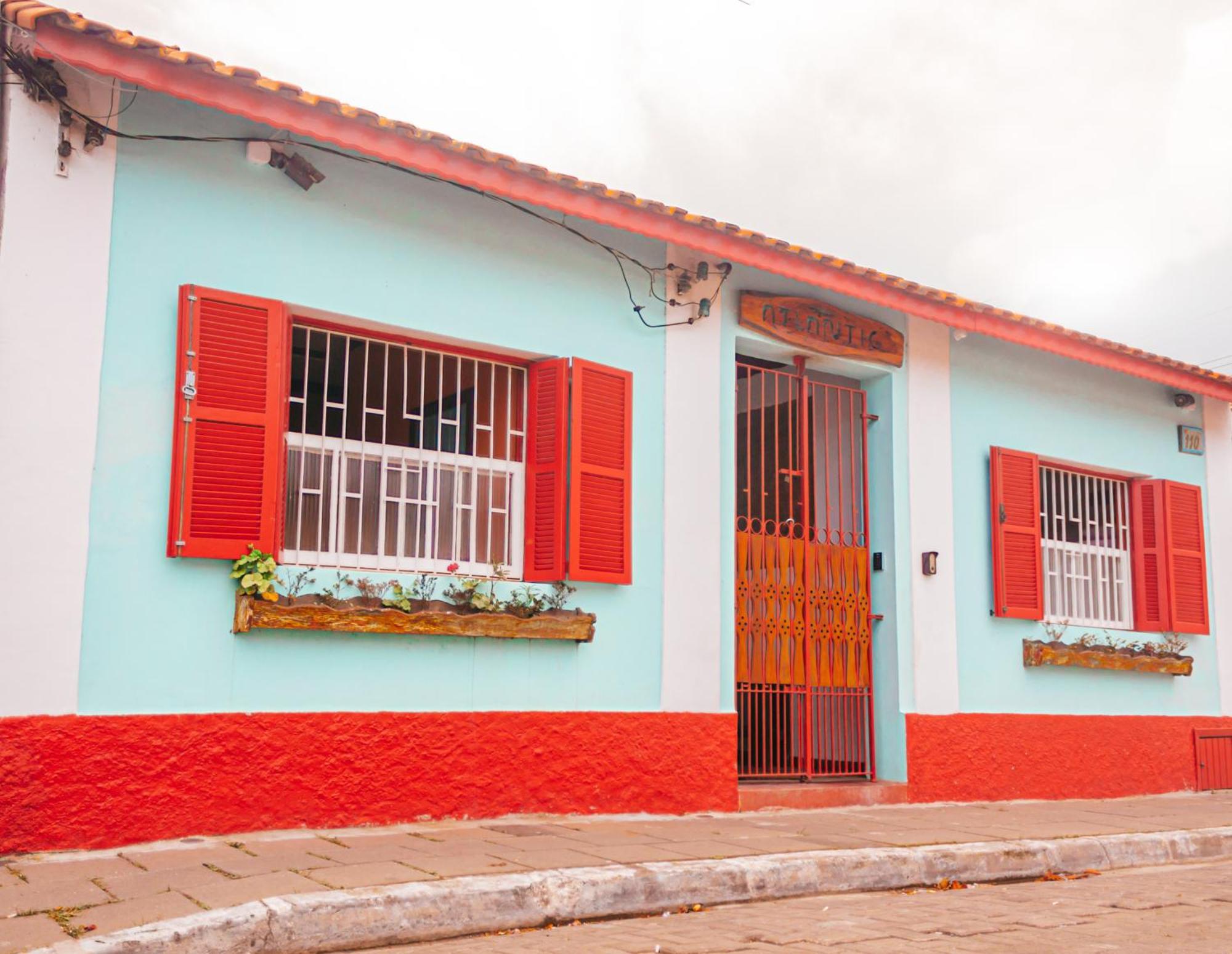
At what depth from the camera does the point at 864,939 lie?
15.9 feet

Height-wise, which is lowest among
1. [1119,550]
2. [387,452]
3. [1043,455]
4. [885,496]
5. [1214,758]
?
[1214,758]

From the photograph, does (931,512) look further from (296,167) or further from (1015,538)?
(296,167)

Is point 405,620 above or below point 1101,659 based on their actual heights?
above

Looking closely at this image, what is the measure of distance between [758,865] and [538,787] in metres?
1.85

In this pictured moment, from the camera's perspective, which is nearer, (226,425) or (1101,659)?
(226,425)

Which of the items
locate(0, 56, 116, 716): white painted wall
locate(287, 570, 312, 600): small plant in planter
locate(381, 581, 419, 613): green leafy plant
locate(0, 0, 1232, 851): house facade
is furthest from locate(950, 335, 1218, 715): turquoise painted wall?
locate(0, 56, 116, 716): white painted wall

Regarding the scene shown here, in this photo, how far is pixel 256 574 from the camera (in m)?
6.28

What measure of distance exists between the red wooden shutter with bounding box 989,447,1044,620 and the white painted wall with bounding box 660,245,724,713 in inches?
111

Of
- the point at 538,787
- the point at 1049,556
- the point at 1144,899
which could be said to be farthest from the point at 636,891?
the point at 1049,556

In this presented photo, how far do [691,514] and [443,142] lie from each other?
9.93 feet

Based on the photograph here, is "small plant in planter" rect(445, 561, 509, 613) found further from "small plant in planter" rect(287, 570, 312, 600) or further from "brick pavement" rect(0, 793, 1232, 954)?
"brick pavement" rect(0, 793, 1232, 954)

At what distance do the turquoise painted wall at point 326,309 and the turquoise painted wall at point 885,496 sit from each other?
3.52 ft

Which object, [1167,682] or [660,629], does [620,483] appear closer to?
[660,629]

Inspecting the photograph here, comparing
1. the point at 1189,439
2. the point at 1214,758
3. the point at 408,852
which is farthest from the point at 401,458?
the point at 1214,758
